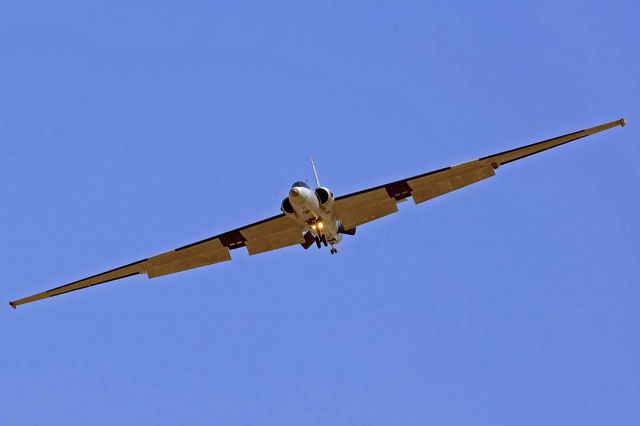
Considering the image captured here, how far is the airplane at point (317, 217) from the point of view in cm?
5606

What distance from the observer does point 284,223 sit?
58844 millimetres

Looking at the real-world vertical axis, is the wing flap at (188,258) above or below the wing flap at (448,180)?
above

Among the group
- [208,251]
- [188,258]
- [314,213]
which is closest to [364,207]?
[314,213]

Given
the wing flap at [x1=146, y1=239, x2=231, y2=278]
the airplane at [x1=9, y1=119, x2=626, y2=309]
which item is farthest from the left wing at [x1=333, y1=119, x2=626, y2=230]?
the wing flap at [x1=146, y1=239, x2=231, y2=278]

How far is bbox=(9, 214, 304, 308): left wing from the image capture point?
5919 centimetres

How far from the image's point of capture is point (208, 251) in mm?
60500

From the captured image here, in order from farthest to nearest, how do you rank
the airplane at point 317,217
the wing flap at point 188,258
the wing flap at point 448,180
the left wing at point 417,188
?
the wing flap at point 188,258 < the wing flap at point 448,180 < the left wing at point 417,188 < the airplane at point 317,217

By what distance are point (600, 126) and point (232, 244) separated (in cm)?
1740

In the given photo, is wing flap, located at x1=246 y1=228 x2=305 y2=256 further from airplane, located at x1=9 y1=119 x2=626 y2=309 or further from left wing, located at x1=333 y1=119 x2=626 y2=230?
left wing, located at x1=333 y1=119 x2=626 y2=230

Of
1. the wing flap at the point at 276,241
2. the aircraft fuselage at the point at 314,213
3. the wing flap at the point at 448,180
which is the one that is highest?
the wing flap at the point at 276,241

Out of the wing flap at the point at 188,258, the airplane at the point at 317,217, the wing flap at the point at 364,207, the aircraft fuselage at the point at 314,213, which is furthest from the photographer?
the wing flap at the point at 188,258

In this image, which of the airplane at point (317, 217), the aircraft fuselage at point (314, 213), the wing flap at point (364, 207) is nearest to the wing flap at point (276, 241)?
the airplane at point (317, 217)

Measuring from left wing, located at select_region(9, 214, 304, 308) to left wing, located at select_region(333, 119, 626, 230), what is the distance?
96.9 inches

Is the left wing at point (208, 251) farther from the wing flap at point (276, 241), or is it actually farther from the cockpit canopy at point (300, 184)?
the cockpit canopy at point (300, 184)
